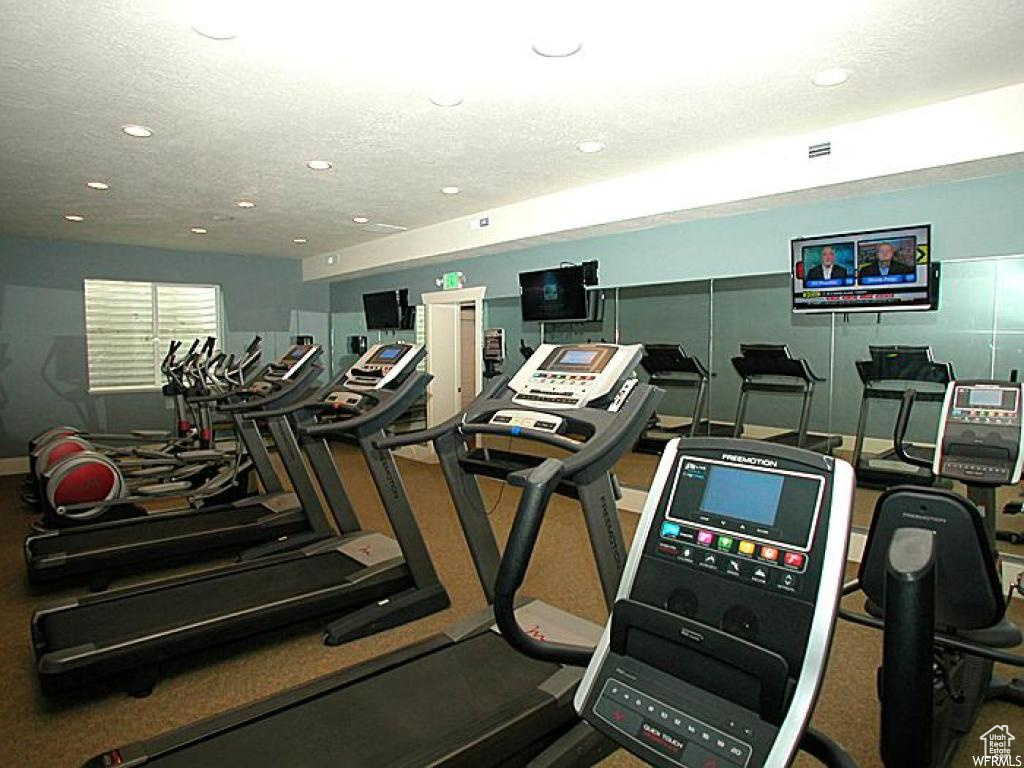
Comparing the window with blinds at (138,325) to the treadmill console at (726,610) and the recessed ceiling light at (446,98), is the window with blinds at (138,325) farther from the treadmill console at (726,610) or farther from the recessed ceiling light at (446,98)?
the treadmill console at (726,610)

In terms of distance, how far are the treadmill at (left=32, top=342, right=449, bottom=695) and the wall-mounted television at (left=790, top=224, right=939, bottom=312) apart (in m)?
2.52

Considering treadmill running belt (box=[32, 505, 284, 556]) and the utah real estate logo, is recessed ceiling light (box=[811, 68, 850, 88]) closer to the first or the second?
the utah real estate logo

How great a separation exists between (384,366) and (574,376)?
163cm

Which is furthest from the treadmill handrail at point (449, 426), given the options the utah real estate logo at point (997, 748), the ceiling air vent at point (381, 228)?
the ceiling air vent at point (381, 228)

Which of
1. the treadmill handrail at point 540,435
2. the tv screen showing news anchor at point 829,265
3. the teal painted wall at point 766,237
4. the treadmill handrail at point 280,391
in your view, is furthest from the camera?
the treadmill handrail at point 280,391

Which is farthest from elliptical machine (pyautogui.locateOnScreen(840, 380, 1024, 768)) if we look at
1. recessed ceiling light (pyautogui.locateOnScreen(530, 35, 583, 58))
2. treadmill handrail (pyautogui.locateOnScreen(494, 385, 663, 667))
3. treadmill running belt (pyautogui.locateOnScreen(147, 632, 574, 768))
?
recessed ceiling light (pyautogui.locateOnScreen(530, 35, 583, 58))

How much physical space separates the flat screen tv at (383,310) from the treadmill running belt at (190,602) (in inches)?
176

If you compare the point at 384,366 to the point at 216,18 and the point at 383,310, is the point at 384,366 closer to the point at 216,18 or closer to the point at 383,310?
the point at 216,18

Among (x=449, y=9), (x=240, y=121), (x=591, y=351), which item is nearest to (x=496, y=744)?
(x=591, y=351)

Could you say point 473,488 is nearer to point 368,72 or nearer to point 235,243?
point 368,72

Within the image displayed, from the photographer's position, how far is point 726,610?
1140mm

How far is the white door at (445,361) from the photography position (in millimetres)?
7520

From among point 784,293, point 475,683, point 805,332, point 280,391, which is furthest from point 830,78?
point 280,391

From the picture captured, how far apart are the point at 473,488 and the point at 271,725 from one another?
3.63 feet
